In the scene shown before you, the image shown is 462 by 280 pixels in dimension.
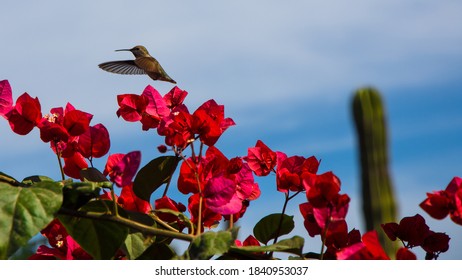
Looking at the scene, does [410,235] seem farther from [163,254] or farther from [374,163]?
[374,163]

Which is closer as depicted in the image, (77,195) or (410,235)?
(77,195)

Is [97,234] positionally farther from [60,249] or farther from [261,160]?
[261,160]

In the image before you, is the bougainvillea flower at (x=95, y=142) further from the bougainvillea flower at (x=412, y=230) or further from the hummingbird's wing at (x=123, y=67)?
the hummingbird's wing at (x=123, y=67)

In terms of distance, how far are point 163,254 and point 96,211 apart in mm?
90

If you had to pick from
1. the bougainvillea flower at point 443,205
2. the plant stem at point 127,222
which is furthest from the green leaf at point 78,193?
the bougainvillea flower at point 443,205

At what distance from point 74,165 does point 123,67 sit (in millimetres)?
1883

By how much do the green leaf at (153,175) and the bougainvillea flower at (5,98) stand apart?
0.23 meters

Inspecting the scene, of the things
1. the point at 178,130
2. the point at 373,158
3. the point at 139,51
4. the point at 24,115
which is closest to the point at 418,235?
the point at 178,130

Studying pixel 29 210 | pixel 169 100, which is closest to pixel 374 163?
pixel 169 100

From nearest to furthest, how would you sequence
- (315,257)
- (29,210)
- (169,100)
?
(29,210)
(315,257)
(169,100)

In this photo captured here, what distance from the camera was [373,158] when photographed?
20.6ft

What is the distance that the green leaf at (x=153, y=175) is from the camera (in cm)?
87

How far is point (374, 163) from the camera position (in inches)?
246
